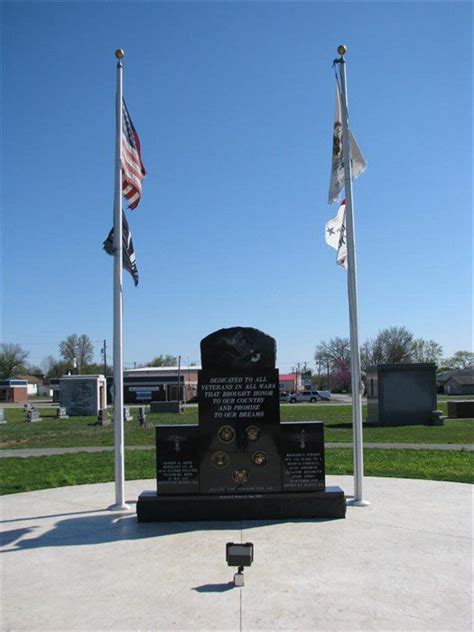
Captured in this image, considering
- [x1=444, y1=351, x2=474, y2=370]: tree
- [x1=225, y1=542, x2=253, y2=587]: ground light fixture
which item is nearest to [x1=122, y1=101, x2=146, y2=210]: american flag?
[x1=225, y1=542, x2=253, y2=587]: ground light fixture

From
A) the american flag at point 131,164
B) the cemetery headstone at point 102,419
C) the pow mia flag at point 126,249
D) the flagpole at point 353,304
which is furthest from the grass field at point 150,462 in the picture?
the cemetery headstone at point 102,419

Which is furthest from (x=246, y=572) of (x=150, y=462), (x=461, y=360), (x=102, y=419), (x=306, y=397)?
(x=461, y=360)

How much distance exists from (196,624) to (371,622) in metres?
1.28

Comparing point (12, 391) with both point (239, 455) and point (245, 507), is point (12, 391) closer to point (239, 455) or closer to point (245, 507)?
point (239, 455)

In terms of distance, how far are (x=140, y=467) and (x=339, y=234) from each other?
23.0ft

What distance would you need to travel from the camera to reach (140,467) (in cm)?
1314

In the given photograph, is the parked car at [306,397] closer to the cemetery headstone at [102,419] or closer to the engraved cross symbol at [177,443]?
the cemetery headstone at [102,419]

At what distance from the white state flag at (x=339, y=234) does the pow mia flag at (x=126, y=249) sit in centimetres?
293

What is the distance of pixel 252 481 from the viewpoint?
7.73m

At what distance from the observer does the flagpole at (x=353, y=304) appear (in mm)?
8312

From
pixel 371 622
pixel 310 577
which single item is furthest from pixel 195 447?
pixel 371 622

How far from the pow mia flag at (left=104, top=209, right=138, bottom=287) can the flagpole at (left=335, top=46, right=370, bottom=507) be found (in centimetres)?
318

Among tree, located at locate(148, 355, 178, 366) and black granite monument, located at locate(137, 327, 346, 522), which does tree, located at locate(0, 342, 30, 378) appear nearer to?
tree, located at locate(148, 355, 178, 366)

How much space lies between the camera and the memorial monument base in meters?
7.58
